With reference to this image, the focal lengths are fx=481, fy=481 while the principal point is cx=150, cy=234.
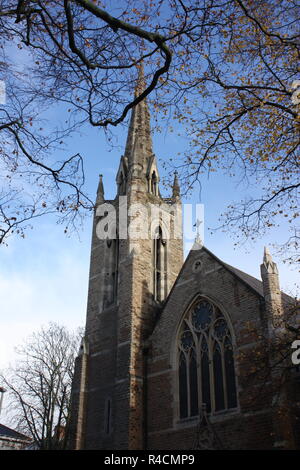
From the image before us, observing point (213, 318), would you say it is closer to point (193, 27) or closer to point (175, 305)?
point (175, 305)

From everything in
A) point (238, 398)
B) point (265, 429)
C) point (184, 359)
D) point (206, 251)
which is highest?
point (206, 251)

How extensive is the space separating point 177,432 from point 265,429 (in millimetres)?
3816

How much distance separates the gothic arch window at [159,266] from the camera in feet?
75.4

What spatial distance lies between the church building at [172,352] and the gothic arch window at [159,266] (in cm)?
5

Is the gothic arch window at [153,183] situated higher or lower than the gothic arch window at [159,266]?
higher

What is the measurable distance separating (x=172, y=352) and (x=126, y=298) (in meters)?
3.28

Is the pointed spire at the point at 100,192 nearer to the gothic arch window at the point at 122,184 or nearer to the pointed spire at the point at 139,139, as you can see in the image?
the gothic arch window at the point at 122,184

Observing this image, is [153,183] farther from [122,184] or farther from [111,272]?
[111,272]

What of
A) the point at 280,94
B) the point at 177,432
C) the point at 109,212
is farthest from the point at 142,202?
the point at 280,94

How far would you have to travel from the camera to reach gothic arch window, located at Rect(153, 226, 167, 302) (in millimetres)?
22994

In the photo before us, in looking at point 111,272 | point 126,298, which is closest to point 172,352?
point 126,298

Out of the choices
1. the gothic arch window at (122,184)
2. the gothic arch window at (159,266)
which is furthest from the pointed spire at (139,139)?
the gothic arch window at (159,266)

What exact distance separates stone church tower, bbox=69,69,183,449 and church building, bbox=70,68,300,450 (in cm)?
5

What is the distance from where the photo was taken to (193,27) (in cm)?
870
